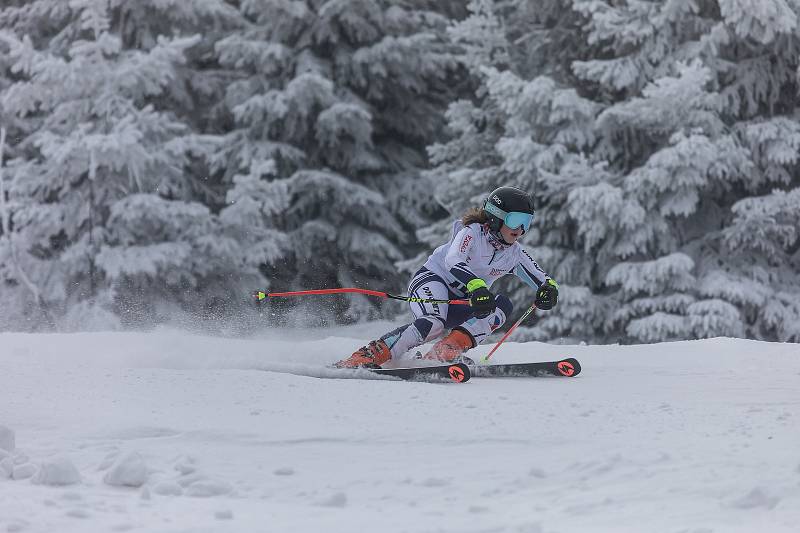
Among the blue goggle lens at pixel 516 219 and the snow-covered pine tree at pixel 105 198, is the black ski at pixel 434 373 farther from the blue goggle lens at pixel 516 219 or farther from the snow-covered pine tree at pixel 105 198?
the snow-covered pine tree at pixel 105 198

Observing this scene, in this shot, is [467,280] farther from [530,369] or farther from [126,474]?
Answer: [126,474]

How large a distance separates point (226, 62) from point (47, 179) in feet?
10.8

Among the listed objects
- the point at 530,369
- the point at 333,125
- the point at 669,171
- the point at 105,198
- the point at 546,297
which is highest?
the point at 333,125

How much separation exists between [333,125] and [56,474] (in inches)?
465

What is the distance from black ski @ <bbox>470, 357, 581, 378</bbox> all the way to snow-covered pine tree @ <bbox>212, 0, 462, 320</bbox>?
819cm

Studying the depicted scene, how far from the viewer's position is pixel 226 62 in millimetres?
15211

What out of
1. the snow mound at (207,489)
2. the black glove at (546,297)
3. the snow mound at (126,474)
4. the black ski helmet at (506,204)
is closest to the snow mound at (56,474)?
the snow mound at (126,474)

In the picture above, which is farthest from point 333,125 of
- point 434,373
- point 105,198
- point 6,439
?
point 6,439

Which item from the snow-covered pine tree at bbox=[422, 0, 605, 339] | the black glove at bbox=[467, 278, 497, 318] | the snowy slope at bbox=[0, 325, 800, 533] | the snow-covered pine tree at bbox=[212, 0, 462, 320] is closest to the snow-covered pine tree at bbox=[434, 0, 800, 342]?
the snow-covered pine tree at bbox=[422, 0, 605, 339]

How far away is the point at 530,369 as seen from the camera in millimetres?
6695

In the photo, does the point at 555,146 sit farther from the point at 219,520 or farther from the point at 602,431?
the point at 219,520

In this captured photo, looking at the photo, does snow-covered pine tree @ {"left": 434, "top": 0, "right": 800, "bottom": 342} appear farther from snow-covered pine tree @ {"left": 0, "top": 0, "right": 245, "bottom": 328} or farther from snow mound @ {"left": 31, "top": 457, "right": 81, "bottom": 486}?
snow mound @ {"left": 31, "top": 457, "right": 81, "bottom": 486}

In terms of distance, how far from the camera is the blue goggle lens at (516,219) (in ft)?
22.4

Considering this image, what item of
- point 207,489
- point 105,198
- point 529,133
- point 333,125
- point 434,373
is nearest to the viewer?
point 207,489
